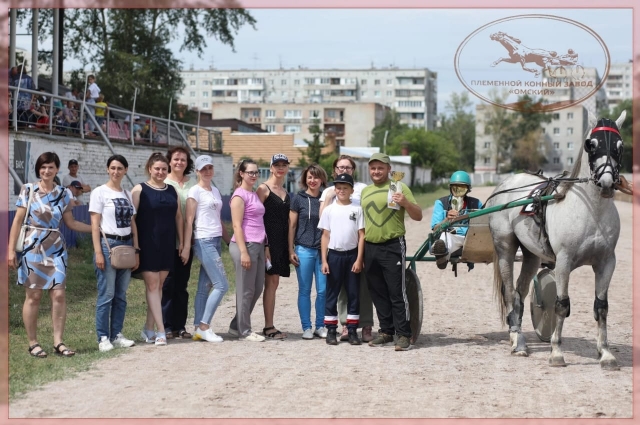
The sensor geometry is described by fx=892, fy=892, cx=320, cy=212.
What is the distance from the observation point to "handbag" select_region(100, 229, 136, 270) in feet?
28.8

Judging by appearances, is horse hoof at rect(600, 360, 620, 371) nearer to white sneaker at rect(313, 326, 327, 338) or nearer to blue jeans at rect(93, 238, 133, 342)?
white sneaker at rect(313, 326, 327, 338)

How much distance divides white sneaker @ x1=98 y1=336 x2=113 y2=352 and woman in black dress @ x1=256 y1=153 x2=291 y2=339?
1.88m

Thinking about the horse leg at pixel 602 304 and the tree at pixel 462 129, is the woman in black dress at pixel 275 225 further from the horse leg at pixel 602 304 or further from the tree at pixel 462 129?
the tree at pixel 462 129

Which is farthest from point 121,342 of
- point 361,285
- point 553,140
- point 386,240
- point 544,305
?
point 553,140

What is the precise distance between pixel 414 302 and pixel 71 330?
13.0ft

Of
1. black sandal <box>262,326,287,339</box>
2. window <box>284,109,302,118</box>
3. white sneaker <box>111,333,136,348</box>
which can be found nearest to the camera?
white sneaker <box>111,333,136,348</box>

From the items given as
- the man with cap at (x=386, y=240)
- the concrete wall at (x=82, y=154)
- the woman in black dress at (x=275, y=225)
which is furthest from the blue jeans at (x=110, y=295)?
the concrete wall at (x=82, y=154)

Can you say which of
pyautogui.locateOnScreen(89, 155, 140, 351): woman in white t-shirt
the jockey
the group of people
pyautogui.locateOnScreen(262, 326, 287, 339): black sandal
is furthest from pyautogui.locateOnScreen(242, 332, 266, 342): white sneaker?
the jockey

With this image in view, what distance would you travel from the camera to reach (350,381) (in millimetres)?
7578

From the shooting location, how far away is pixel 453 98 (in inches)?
4980

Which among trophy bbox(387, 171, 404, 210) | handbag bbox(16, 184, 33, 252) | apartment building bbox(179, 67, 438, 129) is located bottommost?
handbag bbox(16, 184, 33, 252)

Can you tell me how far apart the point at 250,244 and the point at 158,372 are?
2224mm

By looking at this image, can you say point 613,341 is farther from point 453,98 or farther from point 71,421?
point 453,98

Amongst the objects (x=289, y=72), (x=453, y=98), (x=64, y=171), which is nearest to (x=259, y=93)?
(x=289, y=72)
